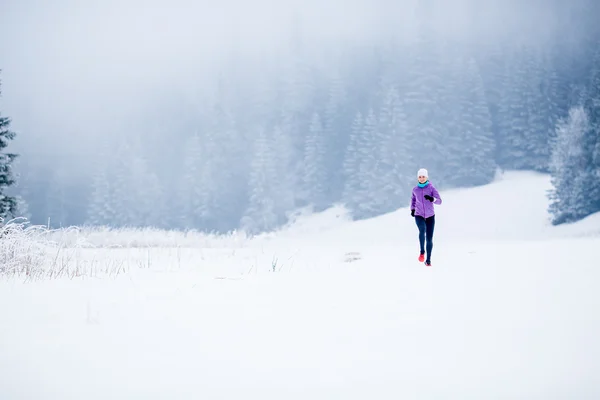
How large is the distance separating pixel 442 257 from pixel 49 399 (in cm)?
748

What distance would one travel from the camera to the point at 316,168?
43031 mm

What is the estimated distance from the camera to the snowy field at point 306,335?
2330 mm

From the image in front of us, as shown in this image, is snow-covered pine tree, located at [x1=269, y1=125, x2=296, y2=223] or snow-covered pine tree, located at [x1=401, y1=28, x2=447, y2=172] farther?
snow-covered pine tree, located at [x1=269, y1=125, x2=296, y2=223]

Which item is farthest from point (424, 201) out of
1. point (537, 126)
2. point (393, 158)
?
point (537, 126)

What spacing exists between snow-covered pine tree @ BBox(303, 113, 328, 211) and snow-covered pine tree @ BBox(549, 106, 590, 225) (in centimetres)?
2248

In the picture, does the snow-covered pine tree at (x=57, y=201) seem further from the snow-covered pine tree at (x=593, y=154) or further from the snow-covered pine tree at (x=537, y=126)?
the snow-covered pine tree at (x=537, y=126)

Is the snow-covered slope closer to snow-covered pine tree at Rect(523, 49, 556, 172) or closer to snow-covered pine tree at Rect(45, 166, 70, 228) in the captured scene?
snow-covered pine tree at Rect(523, 49, 556, 172)

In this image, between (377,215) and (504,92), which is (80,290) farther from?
(504,92)

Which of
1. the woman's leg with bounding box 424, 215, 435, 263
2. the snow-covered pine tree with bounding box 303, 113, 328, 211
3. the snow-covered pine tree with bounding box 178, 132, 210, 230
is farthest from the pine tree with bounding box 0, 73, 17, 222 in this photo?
the snow-covered pine tree with bounding box 303, 113, 328, 211

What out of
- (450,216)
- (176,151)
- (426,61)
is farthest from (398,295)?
(176,151)

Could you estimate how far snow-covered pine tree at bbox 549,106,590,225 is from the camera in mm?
23984

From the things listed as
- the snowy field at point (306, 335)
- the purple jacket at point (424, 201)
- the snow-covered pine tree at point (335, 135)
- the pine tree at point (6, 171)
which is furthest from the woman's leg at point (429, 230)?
the snow-covered pine tree at point (335, 135)

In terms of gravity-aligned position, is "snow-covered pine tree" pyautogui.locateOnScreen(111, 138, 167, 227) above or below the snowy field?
below

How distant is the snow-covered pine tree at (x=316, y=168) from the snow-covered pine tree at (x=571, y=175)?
2248 centimetres
